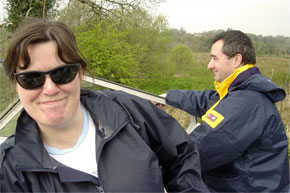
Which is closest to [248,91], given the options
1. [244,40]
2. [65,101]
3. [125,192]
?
[244,40]

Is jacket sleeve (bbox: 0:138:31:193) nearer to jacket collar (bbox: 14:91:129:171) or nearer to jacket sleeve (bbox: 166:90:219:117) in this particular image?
jacket collar (bbox: 14:91:129:171)

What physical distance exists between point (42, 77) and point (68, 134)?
14.0 inches

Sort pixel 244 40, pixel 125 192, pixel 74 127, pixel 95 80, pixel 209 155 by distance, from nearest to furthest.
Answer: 1. pixel 125 192
2. pixel 74 127
3. pixel 209 155
4. pixel 95 80
5. pixel 244 40

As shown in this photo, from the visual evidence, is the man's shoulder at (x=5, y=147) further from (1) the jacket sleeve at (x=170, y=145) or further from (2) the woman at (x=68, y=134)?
(1) the jacket sleeve at (x=170, y=145)

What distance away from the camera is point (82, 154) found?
1.27 metres

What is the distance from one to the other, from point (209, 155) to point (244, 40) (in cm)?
127

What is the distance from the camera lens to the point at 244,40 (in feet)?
7.64

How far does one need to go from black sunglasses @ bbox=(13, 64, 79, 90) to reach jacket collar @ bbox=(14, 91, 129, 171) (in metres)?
0.23

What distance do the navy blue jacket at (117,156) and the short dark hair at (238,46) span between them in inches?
47.1

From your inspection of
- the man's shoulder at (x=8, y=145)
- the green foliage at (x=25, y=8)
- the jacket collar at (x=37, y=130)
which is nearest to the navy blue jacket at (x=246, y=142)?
the jacket collar at (x=37, y=130)

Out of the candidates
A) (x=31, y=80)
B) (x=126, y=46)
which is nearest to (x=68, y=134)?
(x=31, y=80)

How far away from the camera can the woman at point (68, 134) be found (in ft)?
3.69

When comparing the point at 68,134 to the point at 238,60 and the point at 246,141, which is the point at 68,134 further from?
the point at 238,60

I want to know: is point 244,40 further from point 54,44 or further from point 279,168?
point 54,44
